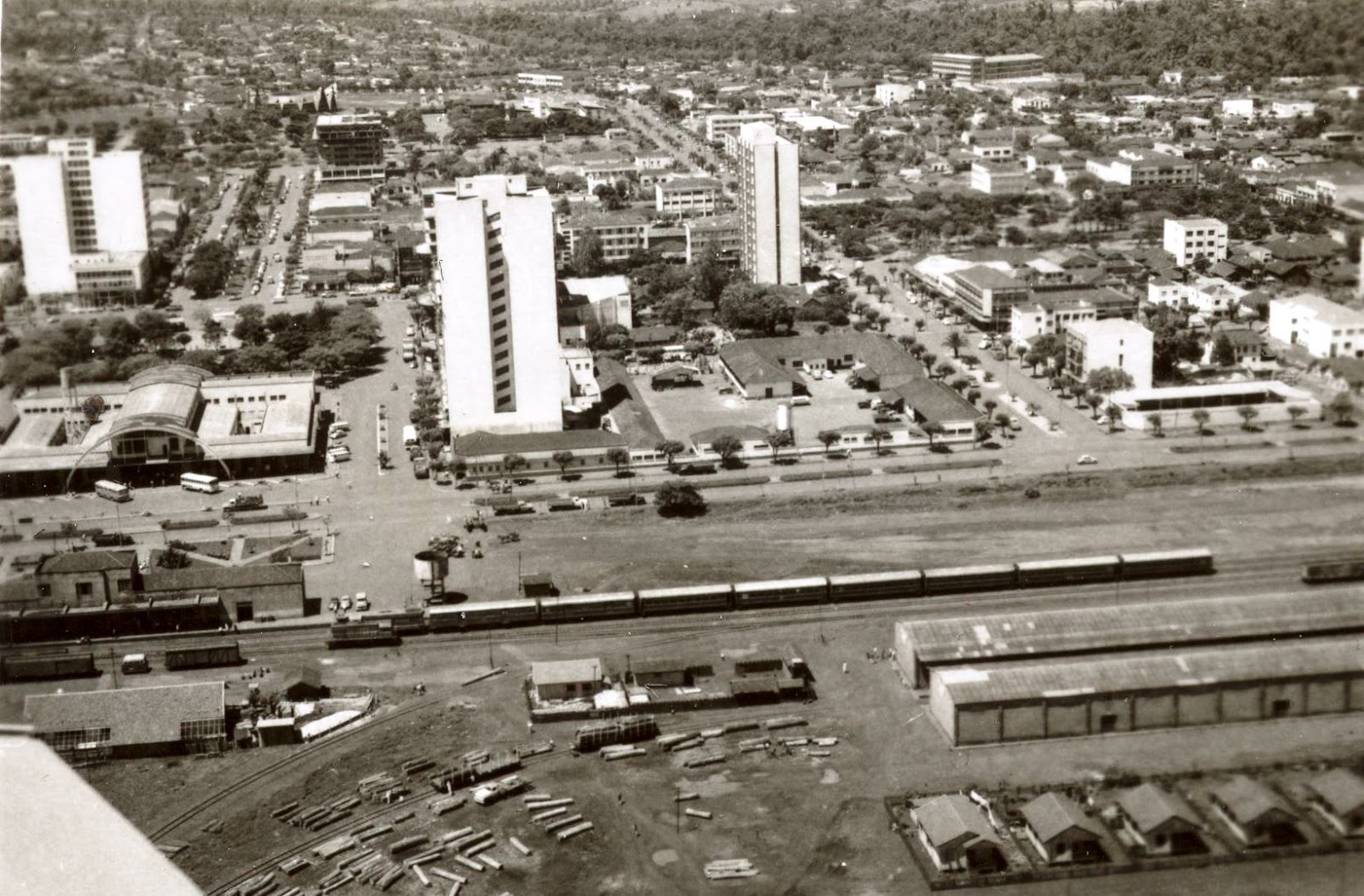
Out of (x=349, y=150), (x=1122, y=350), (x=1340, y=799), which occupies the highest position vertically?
(x=349, y=150)

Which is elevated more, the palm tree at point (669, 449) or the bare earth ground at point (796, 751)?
the palm tree at point (669, 449)

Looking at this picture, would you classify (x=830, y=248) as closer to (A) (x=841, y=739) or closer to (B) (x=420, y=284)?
(B) (x=420, y=284)

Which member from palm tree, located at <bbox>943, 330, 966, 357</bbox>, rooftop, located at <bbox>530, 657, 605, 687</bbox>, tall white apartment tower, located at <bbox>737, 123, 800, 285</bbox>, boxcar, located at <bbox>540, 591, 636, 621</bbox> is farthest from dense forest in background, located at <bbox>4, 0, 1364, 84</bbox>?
tall white apartment tower, located at <bbox>737, 123, 800, 285</bbox>

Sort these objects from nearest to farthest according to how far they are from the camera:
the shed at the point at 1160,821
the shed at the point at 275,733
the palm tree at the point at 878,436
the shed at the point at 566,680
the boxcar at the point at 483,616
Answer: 1. the shed at the point at 1160,821
2. the shed at the point at 275,733
3. the shed at the point at 566,680
4. the boxcar at the point at 483,616
5. the palm tree at the point at 878,436

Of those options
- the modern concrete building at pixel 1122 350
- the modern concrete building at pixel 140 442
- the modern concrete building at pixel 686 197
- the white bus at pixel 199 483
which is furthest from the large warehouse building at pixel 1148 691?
the modern concrete building at pixel 686 197

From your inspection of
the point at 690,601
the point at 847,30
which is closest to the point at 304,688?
the point at 690,601

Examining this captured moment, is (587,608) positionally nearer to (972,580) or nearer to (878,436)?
(972,580)

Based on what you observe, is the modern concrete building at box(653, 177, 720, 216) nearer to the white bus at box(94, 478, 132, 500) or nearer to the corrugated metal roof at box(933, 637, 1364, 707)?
the white bus at box(94, 478, 132, 500)

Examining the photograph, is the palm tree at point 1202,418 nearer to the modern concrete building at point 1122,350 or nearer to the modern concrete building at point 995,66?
the modern concrete building at point 1122,350
